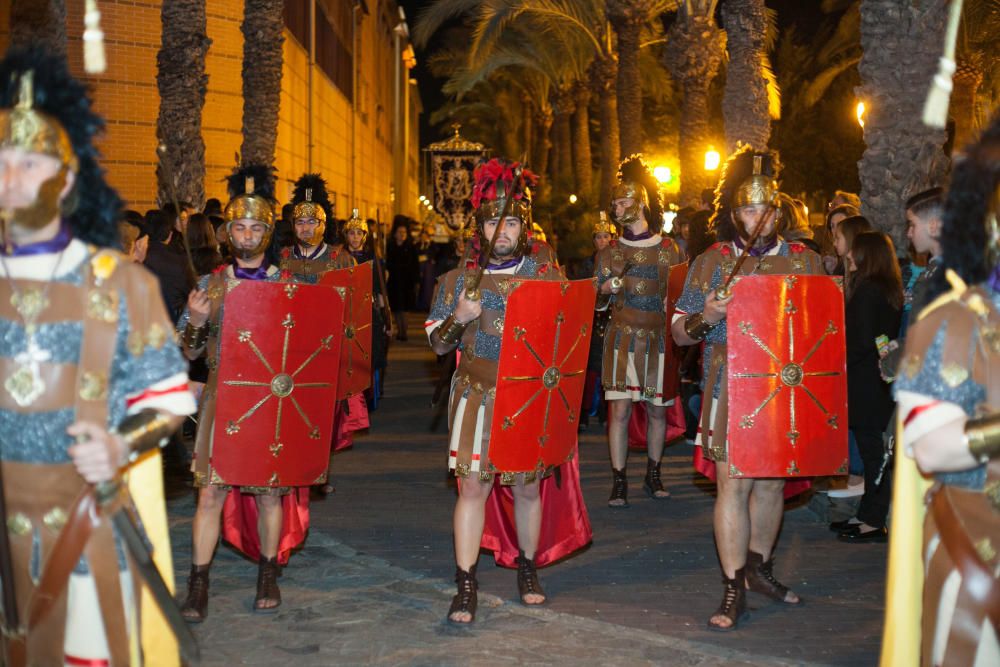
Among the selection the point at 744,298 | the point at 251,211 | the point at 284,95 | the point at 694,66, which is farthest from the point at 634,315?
the point at 284,95

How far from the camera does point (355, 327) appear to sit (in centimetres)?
935

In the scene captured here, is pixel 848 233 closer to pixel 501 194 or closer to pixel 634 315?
pixel 634 315

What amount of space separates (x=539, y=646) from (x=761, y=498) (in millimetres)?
1375

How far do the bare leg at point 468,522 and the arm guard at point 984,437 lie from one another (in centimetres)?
306

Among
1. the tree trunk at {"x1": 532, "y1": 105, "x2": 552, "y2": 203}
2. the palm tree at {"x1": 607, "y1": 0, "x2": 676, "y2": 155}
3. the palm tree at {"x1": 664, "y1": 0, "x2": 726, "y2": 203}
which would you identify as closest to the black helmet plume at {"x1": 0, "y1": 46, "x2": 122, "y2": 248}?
the palm tree at {"x1": 664, "y1": 0, "x2": 726, "y2": 203}

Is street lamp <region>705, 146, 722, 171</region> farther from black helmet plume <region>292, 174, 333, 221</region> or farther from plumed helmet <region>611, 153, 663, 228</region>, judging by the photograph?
black helmet plume <region>292, 174, 333, 221</region>

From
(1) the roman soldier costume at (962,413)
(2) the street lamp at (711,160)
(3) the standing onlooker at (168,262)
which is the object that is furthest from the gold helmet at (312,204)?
(2) the street lamp at (711,160)

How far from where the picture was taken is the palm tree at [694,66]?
18672 mm

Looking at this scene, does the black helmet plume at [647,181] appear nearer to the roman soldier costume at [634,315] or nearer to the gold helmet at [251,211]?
the roman soldier costume at [634,315]

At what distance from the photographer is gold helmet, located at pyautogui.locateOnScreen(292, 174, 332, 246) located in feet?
30.9

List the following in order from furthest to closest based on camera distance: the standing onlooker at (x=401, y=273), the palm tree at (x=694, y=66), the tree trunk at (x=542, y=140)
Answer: the tree trunk at (x=542, y=140)
the standing onlooker at (x=401, y=273)
the palm tree at (x=694, y=66)

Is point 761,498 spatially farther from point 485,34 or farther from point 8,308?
point 485,34

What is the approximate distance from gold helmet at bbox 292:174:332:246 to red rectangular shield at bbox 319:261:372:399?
1.31ft

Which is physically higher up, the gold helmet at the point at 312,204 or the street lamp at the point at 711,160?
the street lamp at the point at 711,160
